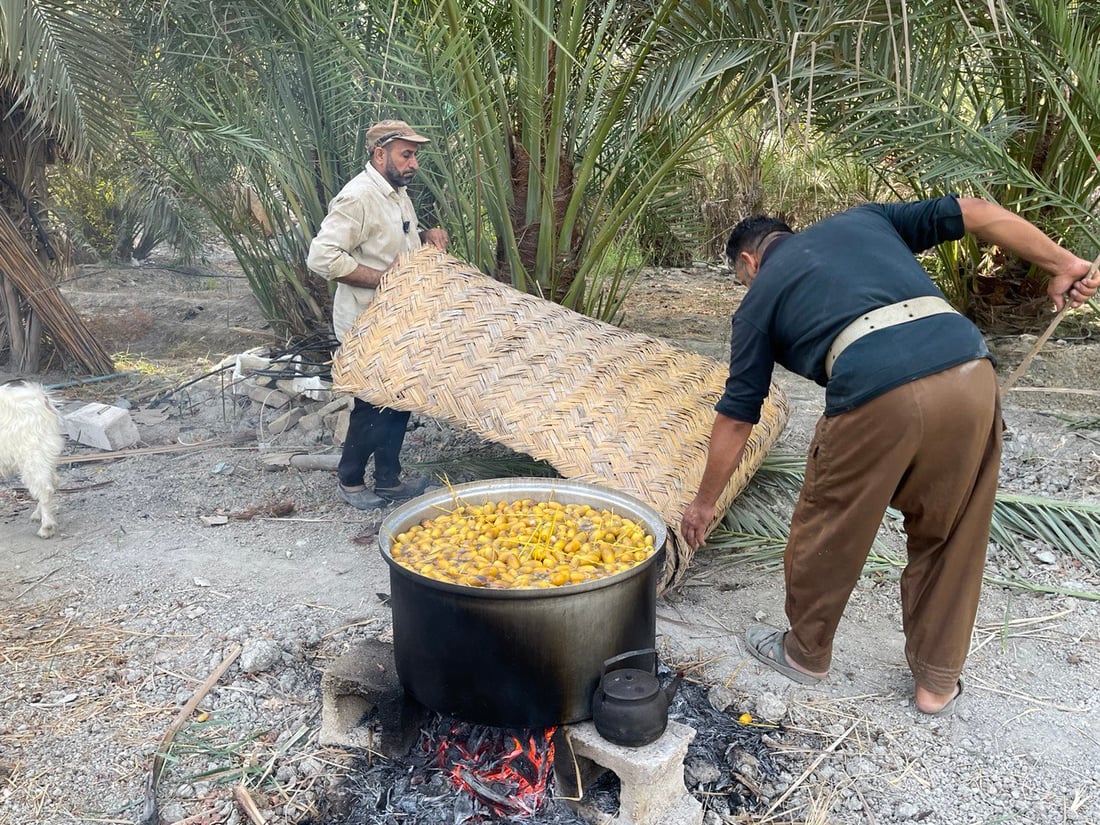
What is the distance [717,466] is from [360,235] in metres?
2.51

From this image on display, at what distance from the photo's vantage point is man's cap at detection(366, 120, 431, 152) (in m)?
4.73

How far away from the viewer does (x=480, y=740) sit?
9.43 ft

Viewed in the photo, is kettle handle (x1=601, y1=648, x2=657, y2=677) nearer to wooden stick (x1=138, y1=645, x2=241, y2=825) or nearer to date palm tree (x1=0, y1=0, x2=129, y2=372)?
wooden stick (x1=138, y1=645, x2=241, y2=825)

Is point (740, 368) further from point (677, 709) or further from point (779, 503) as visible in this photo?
point (779, 503)

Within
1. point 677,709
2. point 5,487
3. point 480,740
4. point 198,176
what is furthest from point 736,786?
point 198,176

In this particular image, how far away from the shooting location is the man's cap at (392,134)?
4730mm

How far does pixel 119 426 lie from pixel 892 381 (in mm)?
5284

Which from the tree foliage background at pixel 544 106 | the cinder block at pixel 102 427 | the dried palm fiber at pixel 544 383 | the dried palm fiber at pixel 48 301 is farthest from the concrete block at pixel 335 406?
the dried palm fiber at pixel 48 301

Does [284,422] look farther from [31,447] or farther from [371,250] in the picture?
[371,250]

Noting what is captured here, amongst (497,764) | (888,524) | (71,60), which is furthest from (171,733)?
(71,60)

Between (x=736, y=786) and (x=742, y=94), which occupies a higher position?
(x=742, y=94)

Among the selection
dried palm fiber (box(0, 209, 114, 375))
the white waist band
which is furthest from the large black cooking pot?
dried palm fiber (box(0, 209, 114, 375))

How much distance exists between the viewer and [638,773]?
8.29 ft

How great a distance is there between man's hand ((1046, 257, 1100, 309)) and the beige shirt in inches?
126
